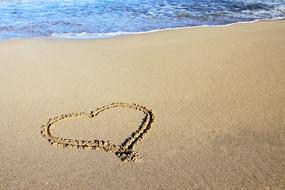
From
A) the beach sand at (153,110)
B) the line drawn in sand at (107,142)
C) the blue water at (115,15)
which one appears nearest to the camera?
the beach sand at (153,110)

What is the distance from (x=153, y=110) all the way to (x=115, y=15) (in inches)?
205

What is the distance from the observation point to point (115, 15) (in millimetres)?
8594

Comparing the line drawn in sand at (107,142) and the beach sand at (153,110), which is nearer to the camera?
the beach sand at (153,110)

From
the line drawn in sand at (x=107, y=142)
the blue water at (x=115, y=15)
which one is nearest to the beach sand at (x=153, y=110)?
the line drawn in sand at (x=107, y=142)

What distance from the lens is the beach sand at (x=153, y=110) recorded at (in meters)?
2.91

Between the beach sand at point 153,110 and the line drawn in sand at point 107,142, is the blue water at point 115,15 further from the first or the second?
the line drawn in sand at point 107,142

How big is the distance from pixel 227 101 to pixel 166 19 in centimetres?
468

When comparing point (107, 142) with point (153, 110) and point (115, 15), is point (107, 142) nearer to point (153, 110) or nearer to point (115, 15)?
point (153, 110)

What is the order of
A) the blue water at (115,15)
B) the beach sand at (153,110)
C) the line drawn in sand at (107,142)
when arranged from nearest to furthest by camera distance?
the beach sand at (153,110), the line drawn in sand at (107,142), the blue water at (115,15)

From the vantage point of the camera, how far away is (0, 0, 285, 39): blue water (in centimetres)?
744

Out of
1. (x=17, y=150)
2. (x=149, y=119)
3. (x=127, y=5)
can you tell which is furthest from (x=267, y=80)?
(x=127, y=5)

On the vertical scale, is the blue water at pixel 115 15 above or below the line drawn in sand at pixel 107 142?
below

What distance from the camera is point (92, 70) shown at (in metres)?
5.05

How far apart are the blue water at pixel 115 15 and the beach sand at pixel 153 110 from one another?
1.08 meters
